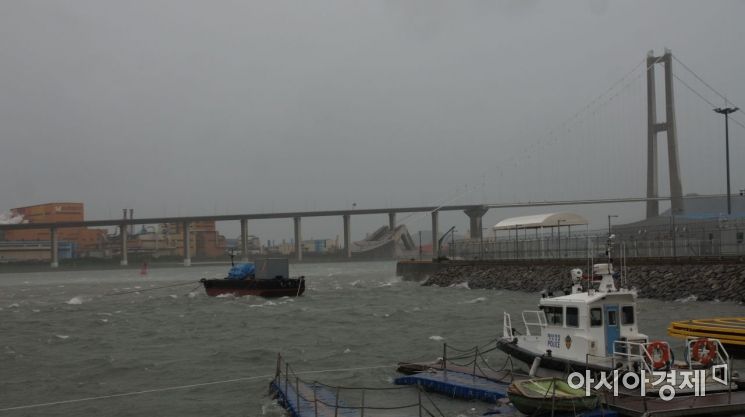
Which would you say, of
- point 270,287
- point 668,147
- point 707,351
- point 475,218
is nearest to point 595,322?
point 707,351

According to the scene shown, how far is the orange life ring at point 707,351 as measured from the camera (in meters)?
16.2

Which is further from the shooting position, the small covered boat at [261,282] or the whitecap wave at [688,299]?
the small covered boat at [261,282]

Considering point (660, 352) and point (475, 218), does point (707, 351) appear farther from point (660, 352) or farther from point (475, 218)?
point (475, 218)

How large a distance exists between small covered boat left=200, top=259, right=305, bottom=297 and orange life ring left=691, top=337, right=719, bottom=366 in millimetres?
44127

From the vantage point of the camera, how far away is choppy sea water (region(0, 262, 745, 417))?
66.6 feet

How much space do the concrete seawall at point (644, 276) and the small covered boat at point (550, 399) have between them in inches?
1067

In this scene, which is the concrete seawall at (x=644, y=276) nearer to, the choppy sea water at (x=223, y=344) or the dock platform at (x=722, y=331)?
the choppy sea water at (x=223, y=344)

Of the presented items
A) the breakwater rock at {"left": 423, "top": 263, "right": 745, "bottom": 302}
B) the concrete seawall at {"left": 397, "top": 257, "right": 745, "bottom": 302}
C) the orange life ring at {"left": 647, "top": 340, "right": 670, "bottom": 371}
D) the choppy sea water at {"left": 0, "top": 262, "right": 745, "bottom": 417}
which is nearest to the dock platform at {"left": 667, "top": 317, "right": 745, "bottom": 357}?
the choppy sea water at {"left": 0, "top": 262, "right": 745, "bottom": 417}

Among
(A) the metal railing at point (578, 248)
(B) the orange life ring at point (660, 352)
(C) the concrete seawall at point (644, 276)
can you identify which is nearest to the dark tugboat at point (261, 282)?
(C) the concrete seawall at point (644, 276)

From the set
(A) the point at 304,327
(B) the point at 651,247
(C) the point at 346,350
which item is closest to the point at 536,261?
(B) the point at 651,247

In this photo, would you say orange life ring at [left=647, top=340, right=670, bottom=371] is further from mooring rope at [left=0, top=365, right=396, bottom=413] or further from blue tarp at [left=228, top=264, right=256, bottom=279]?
blue tarp at [left=228, top=264, right=256, bottom=279]

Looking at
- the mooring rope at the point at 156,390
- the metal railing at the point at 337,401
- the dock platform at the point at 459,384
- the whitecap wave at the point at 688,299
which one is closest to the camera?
the metal railing at the point at 337,401

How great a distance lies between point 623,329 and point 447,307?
26.4 meters

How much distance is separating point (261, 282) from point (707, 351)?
1800 inches
